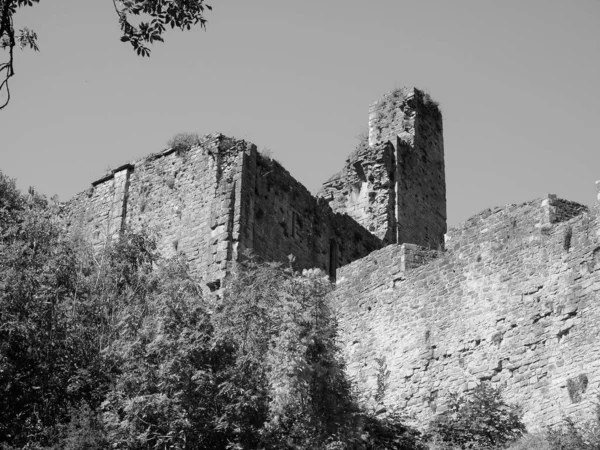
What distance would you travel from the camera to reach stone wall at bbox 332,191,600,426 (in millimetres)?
18688

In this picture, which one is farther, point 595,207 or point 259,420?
point 595,207

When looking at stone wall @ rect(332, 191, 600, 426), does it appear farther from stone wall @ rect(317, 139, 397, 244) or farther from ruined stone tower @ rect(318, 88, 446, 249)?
ruined stone tower @ rect(318, 88, 446, 249)

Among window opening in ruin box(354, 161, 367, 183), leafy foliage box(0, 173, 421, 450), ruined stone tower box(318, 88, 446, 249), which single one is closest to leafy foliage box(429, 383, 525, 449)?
leafy foliage box(0, 173, 421, 450)

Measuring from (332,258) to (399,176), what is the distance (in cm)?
470

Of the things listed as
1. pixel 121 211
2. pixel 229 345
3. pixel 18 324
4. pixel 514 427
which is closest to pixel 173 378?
pixel 229 345

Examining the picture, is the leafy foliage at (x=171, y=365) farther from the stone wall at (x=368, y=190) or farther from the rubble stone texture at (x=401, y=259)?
the stone wall at (x=368, y=190)

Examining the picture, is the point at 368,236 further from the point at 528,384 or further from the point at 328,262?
the point at 528,384

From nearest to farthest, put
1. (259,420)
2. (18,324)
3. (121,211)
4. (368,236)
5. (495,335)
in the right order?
(259,420)
(18,324)
(495,335)
(121,211)
(368,236)

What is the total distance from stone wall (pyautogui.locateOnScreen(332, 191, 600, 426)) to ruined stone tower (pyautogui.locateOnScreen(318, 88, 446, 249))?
737 centimetres

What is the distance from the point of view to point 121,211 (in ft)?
87.0

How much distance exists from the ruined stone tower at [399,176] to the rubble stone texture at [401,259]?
2.2 inches

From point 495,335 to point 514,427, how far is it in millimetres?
1956

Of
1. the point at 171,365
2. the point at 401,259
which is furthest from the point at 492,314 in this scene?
the point at 171,365

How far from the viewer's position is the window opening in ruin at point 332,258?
26.9m
